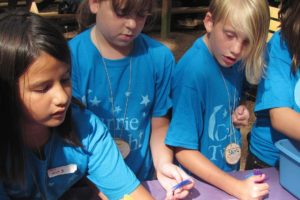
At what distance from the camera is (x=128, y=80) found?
1.15 metres

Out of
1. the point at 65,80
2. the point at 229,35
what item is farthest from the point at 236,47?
the point at 65,80

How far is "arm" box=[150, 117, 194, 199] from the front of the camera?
40.0 inches

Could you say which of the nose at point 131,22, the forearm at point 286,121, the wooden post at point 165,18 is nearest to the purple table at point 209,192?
the forearm at point 286,121

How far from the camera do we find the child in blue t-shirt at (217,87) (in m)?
1.09

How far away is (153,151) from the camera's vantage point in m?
1.19

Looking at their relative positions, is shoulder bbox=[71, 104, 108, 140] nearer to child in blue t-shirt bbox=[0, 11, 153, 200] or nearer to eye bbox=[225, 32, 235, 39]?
child in blue t-shirt bbox=[0, 11, 153, 200]

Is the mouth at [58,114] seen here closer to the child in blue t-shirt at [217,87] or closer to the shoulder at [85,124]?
the shoulder at [85,124]

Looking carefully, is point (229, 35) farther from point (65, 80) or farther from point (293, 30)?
point (65, 80)

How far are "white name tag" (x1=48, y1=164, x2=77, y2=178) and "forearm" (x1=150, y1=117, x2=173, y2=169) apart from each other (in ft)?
0.91

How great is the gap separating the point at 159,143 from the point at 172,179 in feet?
0.54

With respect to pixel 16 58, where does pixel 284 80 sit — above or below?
below

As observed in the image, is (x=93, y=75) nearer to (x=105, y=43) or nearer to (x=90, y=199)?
(x=105, y=43)

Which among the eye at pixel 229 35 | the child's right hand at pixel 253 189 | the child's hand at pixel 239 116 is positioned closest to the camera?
the child's right hand at pixel 253 189

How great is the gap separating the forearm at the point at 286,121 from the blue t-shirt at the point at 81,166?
46cm
